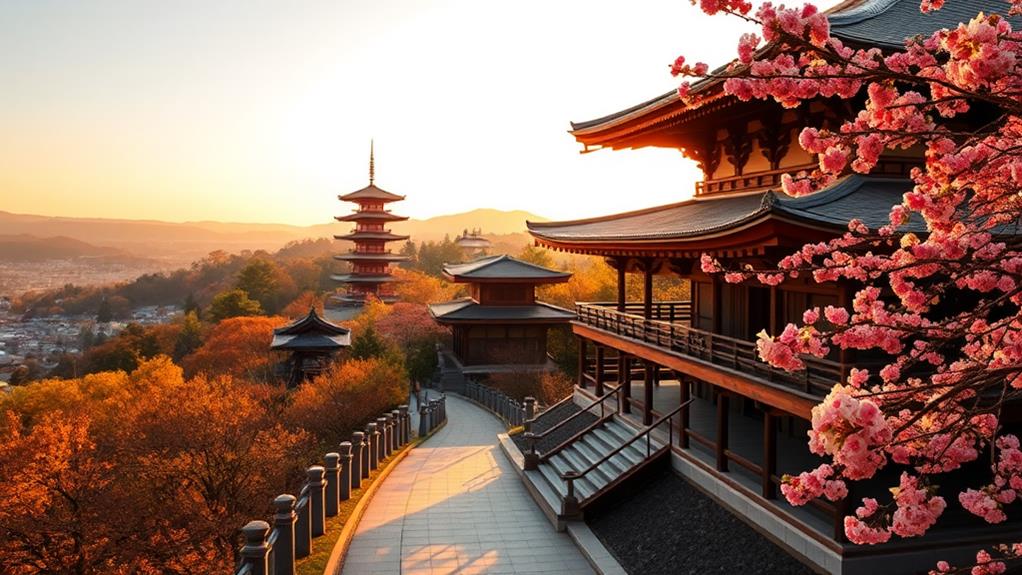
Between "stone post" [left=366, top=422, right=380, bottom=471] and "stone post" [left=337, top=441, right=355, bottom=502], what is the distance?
7.15 feet

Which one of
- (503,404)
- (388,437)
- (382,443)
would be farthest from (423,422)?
(382,443)

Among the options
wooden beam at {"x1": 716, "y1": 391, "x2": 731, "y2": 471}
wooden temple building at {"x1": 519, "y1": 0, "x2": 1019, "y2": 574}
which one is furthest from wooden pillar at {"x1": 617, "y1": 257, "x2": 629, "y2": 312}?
wooden beam at {"x1": 716, "y1": 391, "x2": 731, "y2": 471}

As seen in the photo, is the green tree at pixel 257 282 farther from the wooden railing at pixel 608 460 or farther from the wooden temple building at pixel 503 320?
the wooden railing at pixel 608 460

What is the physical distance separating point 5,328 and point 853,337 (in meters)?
125

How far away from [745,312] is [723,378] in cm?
316

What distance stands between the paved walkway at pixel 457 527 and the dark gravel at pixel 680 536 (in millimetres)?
825

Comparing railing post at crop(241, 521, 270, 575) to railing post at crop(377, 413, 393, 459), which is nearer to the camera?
railing post at crop(241, 521, 270, 575)

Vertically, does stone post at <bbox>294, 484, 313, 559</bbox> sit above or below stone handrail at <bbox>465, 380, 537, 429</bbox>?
above

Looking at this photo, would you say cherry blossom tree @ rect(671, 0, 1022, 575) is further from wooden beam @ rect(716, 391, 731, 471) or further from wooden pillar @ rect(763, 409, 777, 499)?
wooden beam @ rect(716, 391, 731, 471)

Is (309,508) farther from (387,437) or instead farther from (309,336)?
(309,336)

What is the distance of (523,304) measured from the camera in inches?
1507

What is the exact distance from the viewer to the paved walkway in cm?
1156

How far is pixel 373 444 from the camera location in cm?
1716

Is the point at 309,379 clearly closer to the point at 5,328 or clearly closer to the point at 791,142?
the point at 791,142
